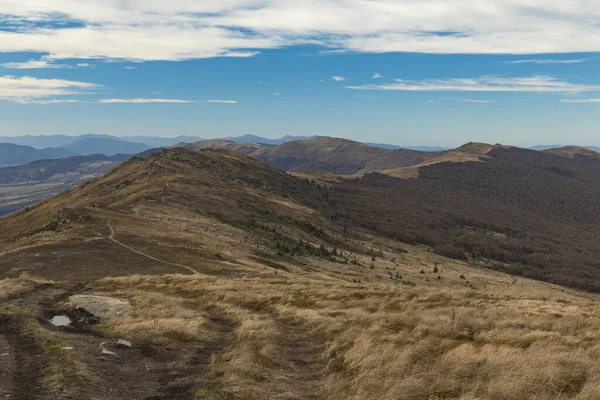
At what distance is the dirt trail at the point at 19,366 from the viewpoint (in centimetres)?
1212

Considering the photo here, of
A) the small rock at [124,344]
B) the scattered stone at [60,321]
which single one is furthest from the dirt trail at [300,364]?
the scattered stone at [60,321]

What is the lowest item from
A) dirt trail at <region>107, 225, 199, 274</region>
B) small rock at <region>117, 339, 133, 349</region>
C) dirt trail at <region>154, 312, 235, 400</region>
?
dirt trail at <region>107, 225, 199, 274</region>

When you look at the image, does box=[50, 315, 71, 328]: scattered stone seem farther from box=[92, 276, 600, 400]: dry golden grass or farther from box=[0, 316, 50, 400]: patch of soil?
box=[92, 276, 600, 400]: dry golden grass

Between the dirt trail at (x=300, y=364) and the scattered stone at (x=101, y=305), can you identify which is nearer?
the dirt trail at (x=300, y=364)

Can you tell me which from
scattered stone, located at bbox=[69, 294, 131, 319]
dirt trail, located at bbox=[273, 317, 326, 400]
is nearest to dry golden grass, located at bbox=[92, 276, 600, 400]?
dirt trail, located at bbox=[273, 317, 326, 400]

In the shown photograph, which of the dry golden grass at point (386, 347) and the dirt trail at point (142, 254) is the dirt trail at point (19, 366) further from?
the dirt trail at point (142, 254)

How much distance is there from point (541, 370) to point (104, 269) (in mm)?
38356

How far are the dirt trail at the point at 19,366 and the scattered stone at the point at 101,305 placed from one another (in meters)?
4.06

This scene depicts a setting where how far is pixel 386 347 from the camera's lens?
15336 mm

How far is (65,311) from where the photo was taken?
80.3 feet

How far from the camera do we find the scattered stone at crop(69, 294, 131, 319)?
23.3m

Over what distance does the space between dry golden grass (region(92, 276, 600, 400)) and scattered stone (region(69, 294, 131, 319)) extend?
39.7 inches

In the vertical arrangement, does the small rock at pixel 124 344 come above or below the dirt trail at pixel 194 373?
below

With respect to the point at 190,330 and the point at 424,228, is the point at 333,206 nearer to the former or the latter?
the point at 424,228
